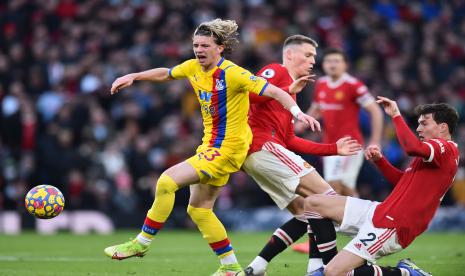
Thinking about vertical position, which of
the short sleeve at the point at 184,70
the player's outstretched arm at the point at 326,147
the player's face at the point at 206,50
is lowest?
the player's outstretched arm at the point at 326,147

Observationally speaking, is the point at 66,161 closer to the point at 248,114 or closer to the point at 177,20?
the point at 177,20

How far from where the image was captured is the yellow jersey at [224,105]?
790 centimetres

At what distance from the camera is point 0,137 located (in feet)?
54.6

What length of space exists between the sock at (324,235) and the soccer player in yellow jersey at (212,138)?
3.00 feet

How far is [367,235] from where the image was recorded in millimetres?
7199

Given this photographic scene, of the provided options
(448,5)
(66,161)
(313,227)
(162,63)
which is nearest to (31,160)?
(66,161)

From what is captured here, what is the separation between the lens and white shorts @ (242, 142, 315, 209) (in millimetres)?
8109

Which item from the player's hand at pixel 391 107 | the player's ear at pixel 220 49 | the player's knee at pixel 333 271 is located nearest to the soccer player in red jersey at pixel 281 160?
the player's ear at pixel 220 49

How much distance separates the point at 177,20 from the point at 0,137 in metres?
5.50

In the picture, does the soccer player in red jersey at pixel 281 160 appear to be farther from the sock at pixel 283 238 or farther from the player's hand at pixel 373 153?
the player's hand at pixel 373 153

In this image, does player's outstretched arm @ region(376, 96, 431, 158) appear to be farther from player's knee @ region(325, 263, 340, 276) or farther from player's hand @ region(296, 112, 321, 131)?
player's knee @ region(325, 263, 340, 276)

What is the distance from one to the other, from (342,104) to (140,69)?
7.30m

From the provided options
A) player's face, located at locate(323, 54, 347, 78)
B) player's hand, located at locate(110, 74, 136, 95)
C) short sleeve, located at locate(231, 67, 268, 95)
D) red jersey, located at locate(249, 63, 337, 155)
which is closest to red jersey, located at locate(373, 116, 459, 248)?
red jersey, located at locate(249, 63, 337, 155)

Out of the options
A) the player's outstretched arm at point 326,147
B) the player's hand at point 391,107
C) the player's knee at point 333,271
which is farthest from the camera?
the player's outstretched arm at point 326,147
